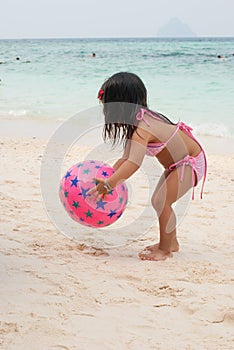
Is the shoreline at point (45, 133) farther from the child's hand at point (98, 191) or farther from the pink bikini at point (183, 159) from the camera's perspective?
the child's hand at point (98, 191)

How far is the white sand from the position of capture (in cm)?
249

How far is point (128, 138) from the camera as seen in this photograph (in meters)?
3.42

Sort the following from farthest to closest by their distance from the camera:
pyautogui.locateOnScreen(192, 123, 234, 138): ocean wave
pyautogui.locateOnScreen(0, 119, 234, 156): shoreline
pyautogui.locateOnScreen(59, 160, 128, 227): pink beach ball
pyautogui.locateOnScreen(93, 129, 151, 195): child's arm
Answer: pyautogui.locateOnScreen(192, 123, 234, 138): ocean wave < pyautogui.locateOnScreen(0, 119, 234, 156): shoreline < pyautogui.locateOnScreen(59, 160, 128, 227): pink beach ball < pyautogui.locateOnScreen(93, 129, 151, 195): child's arm

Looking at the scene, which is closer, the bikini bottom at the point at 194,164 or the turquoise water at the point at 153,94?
the bikini bottom at the point at 194,164

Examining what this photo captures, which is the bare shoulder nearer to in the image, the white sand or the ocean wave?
the white sand

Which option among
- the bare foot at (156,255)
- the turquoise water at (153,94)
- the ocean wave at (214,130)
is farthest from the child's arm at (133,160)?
the turquoise water at (153,94)

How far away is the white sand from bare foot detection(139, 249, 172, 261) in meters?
0.05

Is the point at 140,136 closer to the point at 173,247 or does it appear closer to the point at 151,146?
the point at 151,146

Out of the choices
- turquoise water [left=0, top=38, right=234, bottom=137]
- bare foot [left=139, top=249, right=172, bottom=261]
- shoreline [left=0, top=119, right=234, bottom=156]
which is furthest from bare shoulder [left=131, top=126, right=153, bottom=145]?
turquoise water [left=0, top=38, right=234, bottom=137]

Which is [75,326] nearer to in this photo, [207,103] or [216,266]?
[216,266]

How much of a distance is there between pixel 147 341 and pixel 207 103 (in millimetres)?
10324

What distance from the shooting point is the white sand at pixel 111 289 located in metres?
2.49

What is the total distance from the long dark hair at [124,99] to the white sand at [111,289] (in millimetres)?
909

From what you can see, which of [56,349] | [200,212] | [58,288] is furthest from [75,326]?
[200,212]
